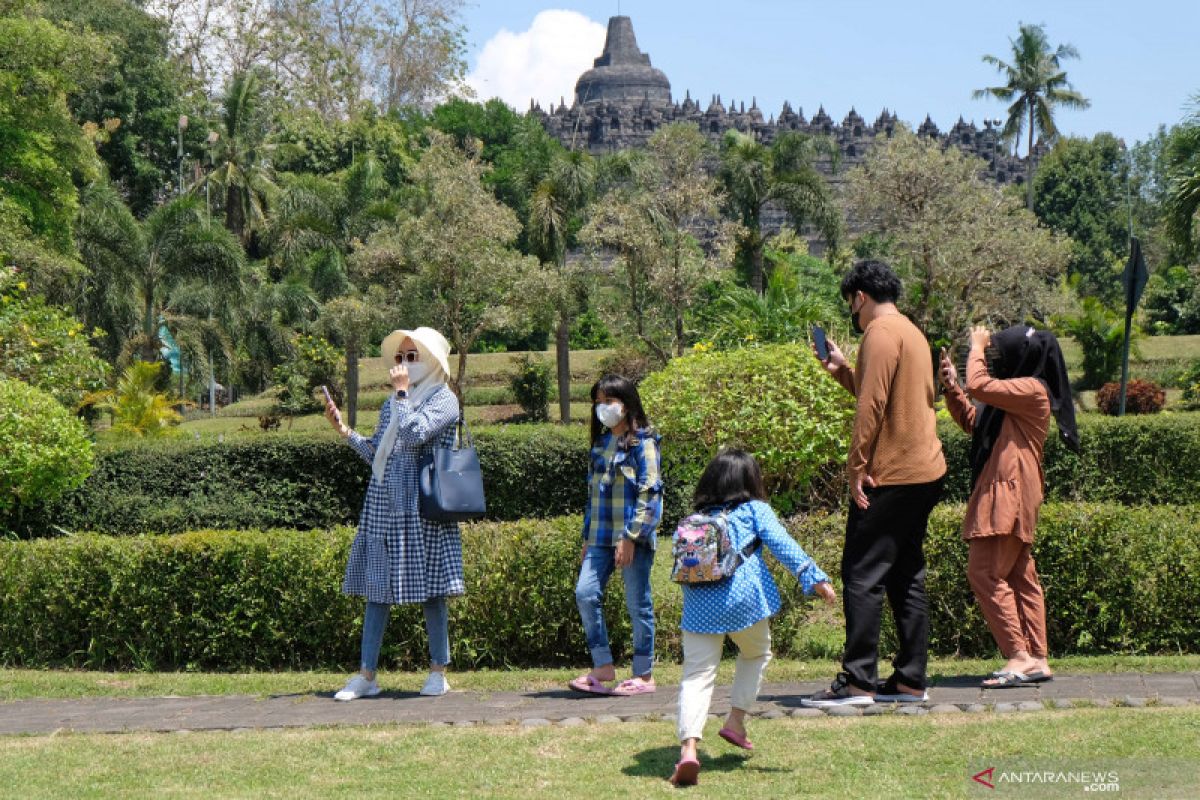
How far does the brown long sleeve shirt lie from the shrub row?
670 centimetres

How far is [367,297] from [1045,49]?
121 feet

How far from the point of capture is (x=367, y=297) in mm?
27156

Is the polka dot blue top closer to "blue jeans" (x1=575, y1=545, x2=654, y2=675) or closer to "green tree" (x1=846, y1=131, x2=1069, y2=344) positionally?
"blue jeans" (x1=575, y1=545, x2=654, y2=675)

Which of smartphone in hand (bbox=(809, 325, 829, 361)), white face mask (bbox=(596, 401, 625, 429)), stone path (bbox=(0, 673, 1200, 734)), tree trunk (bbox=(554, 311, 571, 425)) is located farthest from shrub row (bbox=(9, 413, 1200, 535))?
tree trunk (bbox=(554, 311, 571, 425))

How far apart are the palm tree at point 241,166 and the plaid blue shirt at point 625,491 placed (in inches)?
1477

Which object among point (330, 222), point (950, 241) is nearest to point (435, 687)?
point (950, 241)

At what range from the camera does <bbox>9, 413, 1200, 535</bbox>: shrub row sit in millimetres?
12281

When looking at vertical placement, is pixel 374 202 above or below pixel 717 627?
above

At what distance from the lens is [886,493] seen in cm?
548

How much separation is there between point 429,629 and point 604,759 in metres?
1.62

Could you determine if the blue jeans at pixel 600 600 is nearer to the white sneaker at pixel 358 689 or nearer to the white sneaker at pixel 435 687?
the white sneaker at pixel 435 687

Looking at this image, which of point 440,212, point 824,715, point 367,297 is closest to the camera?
point 824,715

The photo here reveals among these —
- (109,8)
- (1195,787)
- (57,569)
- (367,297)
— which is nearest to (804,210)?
(367,297)

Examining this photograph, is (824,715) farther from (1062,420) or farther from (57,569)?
(57,569)
